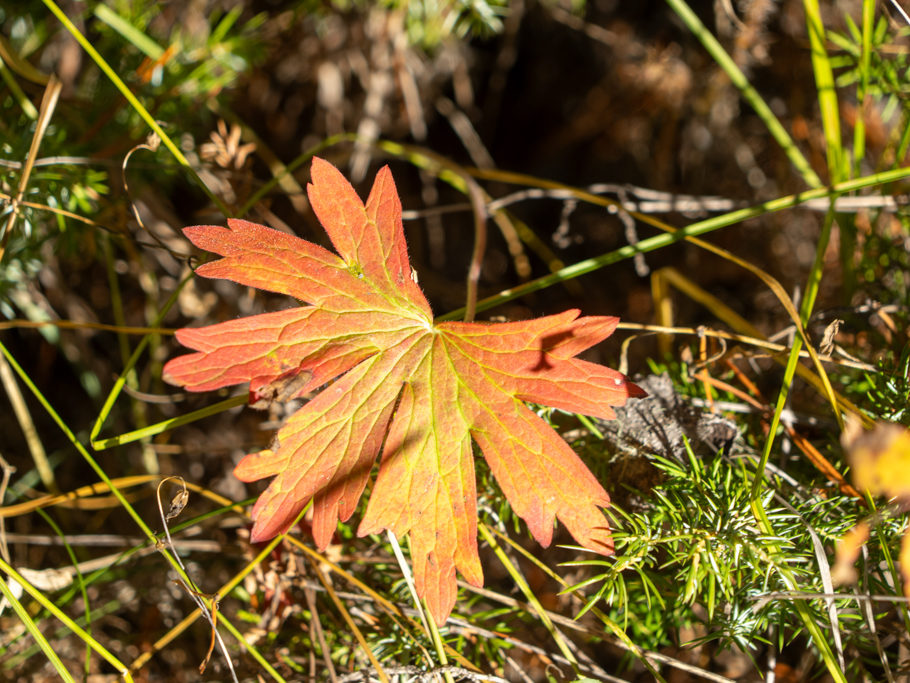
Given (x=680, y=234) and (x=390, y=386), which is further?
(x=680, y=234)

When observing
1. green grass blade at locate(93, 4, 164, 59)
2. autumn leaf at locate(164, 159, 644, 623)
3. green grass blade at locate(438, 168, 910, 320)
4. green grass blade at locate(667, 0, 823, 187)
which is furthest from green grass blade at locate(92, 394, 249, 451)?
green grass blade at locate(667, 0, 823, 187)

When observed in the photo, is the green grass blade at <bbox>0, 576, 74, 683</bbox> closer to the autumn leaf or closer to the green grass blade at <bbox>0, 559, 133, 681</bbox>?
the green grass blade at <bbox>0, 559, 133, 681</bbox>

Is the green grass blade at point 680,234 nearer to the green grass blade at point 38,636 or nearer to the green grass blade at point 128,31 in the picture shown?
the green grass blade at point 38,636

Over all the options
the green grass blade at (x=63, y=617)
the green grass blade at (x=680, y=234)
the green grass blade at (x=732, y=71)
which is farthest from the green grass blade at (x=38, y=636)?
the green grass blade at (x=732, y=71)

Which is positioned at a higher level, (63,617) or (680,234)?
(680,234)

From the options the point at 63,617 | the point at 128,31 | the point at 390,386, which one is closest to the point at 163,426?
the point at 63,617

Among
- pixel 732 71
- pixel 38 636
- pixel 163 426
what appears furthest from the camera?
pixel 732 71

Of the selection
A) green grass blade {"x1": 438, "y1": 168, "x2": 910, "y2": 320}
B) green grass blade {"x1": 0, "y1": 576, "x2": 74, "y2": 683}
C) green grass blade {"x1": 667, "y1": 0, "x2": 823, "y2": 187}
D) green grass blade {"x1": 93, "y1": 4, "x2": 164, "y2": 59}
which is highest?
green grass blade {"x1": 93, "y1": 4, "x2": 164, "y2": 59}

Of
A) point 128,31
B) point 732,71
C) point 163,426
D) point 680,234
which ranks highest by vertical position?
point 128,31

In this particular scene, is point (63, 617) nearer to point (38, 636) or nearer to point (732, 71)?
point (38, 636)
